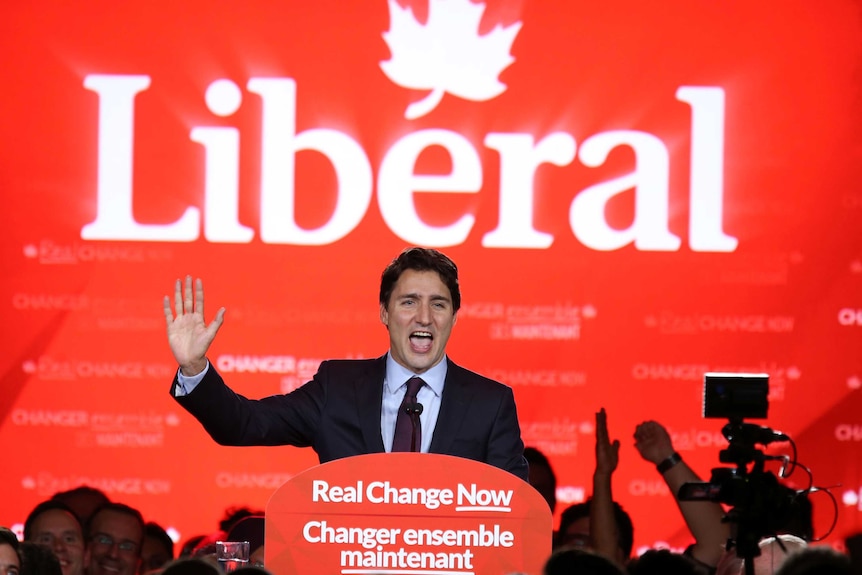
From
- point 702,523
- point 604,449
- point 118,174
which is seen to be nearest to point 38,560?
point 604,449

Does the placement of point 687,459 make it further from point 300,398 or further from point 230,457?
point 300,398

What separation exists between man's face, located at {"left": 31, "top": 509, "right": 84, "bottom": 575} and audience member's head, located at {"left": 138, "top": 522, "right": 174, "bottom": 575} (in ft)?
0.90

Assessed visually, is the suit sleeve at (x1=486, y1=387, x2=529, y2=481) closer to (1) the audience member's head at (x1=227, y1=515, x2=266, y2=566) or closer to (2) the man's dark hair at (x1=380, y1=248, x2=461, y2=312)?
(2) the man's dark hair at (x1=380, y1=248, x2=461, y2=312)

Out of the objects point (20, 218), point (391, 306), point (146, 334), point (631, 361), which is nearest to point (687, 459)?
point (631, 361)

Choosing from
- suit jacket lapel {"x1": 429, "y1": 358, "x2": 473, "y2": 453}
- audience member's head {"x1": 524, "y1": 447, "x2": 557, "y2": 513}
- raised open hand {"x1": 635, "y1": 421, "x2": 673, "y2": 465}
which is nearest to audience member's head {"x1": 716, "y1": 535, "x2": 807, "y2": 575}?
suit jacket lapel {"x1": 429, "y1": 358, "x2": 473, "y2": 453}

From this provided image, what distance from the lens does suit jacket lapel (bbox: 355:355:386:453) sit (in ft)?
8.35

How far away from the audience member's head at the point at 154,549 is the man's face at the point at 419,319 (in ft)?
7.46

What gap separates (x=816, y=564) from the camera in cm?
140

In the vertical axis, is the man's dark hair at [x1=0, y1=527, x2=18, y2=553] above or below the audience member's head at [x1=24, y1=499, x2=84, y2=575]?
above

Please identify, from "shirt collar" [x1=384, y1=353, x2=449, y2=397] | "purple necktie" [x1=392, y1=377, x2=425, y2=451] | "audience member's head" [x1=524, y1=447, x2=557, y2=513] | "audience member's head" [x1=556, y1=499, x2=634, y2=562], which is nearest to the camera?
"purple necktie" [x1=392, y1=377, x2=425, y2=451]

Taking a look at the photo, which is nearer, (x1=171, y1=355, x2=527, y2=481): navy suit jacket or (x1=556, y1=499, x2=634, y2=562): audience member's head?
(x1=171, y1=355, x2=527, y2=481): navy suit jacket

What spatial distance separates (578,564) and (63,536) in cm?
327

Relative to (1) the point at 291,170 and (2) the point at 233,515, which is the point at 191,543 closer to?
(2) the point at 233,515

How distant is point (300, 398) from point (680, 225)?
3059mm
